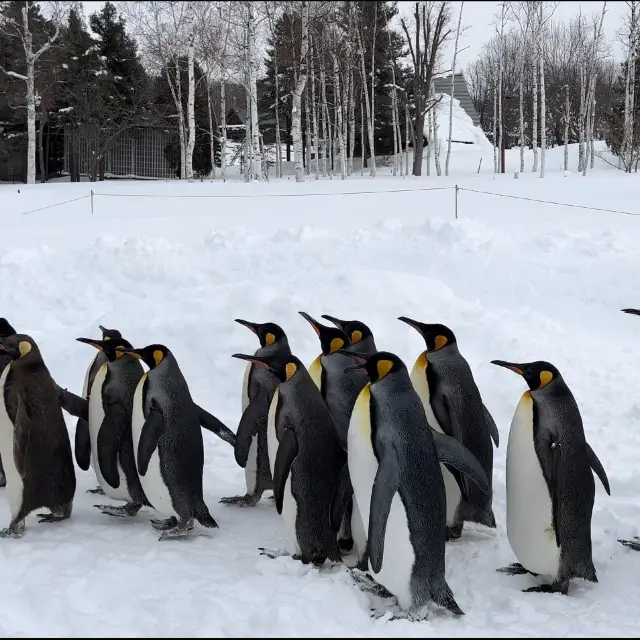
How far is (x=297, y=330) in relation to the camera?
6.41 metres

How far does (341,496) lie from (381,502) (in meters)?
0.46

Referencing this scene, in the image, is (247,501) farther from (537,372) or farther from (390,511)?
(537,372)

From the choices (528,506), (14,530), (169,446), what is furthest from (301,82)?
(528,506)

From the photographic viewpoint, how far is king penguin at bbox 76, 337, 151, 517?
3.84 m

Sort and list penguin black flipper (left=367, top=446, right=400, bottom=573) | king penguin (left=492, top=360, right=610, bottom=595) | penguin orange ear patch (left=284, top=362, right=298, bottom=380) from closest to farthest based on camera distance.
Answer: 1. penguin black flipper (left=367, top=446, right=400, bottom=573)
2. king penguin (left=492, top=360, right=610, bottom=595)
3. penguin orange ear patch (left=284, top=362, right=298, bottom=380)

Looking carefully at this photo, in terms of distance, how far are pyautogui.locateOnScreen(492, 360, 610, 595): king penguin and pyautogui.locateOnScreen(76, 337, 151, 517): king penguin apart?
6.50 feet

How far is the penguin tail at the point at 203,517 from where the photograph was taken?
3.75 meters

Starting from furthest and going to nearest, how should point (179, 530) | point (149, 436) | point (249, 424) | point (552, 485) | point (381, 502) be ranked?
point (249, 424), point (179, 530), point (149, 436), point (552, 485), point (381, 502)

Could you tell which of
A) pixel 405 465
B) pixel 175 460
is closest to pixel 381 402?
pixel 405 465

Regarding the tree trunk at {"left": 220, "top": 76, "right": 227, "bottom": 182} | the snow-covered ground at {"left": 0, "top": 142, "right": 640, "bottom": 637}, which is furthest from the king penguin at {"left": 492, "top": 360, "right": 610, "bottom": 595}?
the tree trunk at {"left": 220, "top": 76, "right": 227, "bottom": 182}

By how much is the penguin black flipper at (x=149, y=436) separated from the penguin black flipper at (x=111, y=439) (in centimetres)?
29

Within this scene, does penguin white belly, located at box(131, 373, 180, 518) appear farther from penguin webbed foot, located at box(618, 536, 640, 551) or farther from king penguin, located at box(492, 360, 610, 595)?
penguin webbed foot, located at box(618, 536, 640, 551)

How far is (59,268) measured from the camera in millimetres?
7797

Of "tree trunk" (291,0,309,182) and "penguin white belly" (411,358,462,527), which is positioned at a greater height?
"tree trunk" (291,0,309,182)
